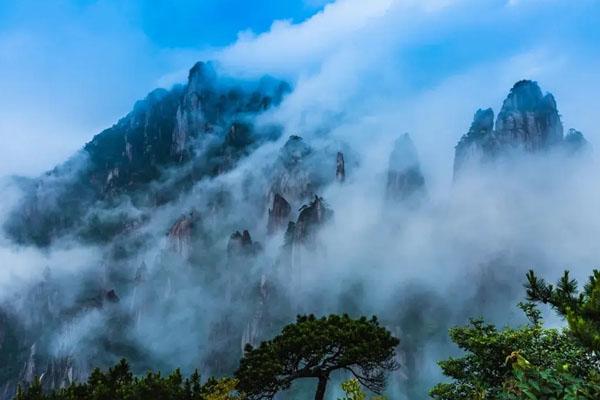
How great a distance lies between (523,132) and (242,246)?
103 m

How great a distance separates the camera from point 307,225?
166 metres

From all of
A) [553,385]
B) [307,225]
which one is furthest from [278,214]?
[553,385]

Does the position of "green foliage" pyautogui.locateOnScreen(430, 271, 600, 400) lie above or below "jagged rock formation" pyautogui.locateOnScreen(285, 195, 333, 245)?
below

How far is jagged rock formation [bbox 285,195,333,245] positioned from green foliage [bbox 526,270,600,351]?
493ft

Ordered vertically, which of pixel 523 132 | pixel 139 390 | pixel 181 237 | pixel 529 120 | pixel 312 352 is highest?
pixel 529 120

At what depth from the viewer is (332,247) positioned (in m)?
173

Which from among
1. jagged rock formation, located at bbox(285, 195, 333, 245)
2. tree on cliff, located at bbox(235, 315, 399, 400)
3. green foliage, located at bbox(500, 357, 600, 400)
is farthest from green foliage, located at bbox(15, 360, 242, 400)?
jagged rock formation, located at bbox(285, 195, 333, 245)

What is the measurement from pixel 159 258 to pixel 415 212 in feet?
323

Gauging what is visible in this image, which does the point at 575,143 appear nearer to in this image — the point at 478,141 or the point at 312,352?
the point at 478,141

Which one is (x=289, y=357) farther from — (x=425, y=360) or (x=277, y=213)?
(x=277, y=213)

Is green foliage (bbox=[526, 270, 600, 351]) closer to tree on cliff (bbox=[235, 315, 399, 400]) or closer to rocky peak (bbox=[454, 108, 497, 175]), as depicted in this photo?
tree on cliff (bbox=[235, 315, 399, 400])

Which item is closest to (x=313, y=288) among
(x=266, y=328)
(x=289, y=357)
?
(x=266, y=328)

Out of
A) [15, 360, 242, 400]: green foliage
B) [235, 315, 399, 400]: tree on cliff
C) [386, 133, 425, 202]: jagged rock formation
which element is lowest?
[15, 360, 242, 400]: green foliage

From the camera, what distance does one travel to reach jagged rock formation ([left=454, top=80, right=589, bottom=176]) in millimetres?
170125
